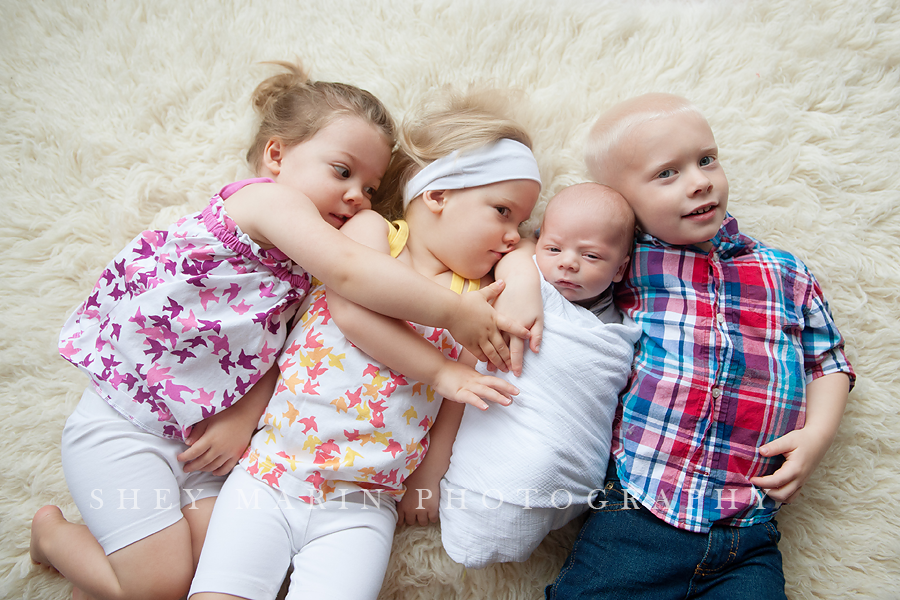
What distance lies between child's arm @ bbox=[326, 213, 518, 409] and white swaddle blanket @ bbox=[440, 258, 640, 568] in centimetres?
9

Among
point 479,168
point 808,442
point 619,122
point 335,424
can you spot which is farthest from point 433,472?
point 619,122

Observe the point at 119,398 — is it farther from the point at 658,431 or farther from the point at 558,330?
the point at 658,431

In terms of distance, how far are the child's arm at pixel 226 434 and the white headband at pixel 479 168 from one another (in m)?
0.61

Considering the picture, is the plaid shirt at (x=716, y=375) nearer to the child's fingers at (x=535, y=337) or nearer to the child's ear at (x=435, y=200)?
the child's fingers at (x=535, y=337)

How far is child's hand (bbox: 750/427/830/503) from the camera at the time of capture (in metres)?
1.15

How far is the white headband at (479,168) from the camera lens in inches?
47.5

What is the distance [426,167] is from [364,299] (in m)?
0.36

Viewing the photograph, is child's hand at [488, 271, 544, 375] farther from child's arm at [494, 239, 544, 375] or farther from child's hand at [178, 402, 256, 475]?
child's hand at [178, 402, 256, 475]

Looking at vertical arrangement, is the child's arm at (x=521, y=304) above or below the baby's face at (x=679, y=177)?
below

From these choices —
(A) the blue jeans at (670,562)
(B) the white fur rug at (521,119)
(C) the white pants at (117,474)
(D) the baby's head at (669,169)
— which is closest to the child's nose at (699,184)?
(D) the baby's head at (669,169)

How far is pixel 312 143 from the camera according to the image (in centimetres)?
123

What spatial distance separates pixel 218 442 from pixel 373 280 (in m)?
0.52

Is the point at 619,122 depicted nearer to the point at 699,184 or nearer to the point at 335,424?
the point at 699,184

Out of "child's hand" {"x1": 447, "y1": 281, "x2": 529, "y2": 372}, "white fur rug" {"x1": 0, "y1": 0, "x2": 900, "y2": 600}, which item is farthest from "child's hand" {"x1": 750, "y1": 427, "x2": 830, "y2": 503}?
"child's hand" {"x1": 447, "y1": 281, "x2": 529, "y2": 372}
